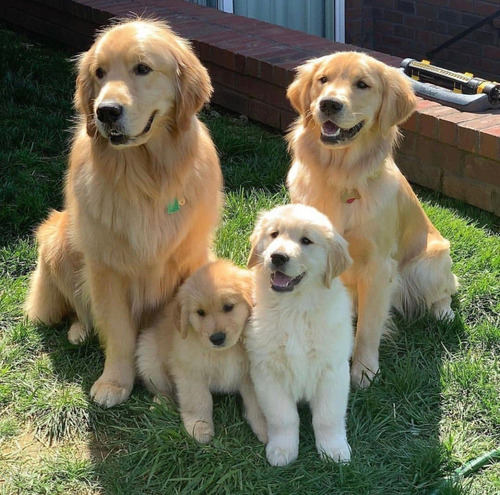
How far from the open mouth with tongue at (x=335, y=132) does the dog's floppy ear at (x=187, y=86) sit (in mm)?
579

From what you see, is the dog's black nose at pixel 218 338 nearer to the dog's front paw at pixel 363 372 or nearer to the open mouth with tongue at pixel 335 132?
the dog's front paw at pixel 363 372

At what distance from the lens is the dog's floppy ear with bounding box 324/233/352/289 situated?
10.0ft

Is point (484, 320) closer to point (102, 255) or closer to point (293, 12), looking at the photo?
point (102, 255)

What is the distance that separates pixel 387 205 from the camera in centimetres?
360

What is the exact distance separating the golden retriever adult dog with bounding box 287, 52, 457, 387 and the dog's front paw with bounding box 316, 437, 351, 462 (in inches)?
19.8

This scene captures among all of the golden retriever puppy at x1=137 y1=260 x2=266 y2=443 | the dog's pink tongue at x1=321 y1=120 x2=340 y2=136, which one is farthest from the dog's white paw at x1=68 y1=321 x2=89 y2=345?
the dog's pink tongue at x1=321 y1=120 x2=340 y2=136

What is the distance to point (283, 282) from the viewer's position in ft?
10.00

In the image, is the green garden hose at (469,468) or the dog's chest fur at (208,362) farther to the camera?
the dog's chest fur at (208,362)

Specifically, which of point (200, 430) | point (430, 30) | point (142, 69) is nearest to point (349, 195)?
point (142, 69)

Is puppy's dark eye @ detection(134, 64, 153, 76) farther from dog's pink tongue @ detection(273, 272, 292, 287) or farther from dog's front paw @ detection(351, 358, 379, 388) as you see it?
dog's front paw @ detection(351, 358, 379, 388)

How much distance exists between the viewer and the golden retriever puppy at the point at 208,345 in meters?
3.15

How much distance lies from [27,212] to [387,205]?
237 centimetres

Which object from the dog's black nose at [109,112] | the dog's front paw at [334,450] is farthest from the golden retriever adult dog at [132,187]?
the dog's front paw at [334,450]

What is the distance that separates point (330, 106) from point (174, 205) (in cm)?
80
